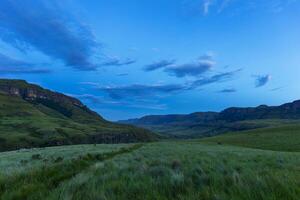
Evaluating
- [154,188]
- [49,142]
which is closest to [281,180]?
[154,188]

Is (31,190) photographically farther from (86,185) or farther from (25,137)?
(25,137)

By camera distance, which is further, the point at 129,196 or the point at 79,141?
the point at 79,141

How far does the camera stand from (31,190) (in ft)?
22.4

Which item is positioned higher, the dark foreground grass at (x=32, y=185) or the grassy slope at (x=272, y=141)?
the grassy slope at (x=272, y=141)

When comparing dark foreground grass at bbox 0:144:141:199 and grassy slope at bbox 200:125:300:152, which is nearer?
dark foreground grass at bbox 0:144:141:199

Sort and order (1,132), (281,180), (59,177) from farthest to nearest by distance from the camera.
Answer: (1,132)
(59,177)
(281,180)

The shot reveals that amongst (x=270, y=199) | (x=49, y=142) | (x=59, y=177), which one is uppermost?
(x=49, y=142)

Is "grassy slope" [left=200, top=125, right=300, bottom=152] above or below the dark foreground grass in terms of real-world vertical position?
above

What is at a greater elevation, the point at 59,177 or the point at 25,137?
→ the point at 25,137

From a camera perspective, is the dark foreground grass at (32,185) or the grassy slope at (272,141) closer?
the dark foreground grass at (32,185)

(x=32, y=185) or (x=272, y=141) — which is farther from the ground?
(x=272, y=141)

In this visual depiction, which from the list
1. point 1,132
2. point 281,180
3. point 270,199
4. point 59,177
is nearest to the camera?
point 270,199

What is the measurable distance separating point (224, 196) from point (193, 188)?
3.50ft

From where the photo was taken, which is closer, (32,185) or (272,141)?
(32,185)
